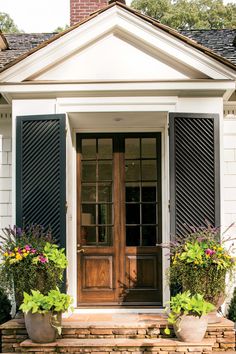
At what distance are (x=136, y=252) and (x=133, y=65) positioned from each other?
278 centimetres

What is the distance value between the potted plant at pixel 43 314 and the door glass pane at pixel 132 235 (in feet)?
6.19

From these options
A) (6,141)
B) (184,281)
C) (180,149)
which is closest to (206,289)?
(184,281)

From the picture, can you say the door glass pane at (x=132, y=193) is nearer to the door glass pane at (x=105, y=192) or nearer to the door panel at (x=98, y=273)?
the door glass pane at (x=105, y=192)

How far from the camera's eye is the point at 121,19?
25.1 feet

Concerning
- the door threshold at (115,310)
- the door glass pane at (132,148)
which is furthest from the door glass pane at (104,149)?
the door threshold at (115,310)

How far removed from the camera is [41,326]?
262 inches

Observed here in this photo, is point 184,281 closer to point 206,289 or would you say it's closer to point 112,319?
point 206,289

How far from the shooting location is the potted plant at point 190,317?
21.5ft

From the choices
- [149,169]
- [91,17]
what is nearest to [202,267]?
[149,169]

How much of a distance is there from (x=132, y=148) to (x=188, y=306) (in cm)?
287

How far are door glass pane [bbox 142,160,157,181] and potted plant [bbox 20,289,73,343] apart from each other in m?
2.52

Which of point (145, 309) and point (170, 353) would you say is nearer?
point (170, 353)

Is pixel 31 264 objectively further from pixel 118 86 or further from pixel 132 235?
pixel 118 86

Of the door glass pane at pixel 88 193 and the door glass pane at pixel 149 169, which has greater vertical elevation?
the door glass pane at pixel 149 169
